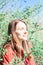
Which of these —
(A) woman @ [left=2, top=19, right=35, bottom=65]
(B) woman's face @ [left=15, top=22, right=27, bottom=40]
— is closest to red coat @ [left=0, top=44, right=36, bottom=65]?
(A) woman @ [left=2, top=19, right=35, bottom=65]

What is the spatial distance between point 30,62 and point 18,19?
0.58 m

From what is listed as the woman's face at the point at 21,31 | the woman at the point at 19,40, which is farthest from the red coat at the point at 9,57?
the woman's face at the point at 21,31

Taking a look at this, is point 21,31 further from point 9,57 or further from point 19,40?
point 9,57

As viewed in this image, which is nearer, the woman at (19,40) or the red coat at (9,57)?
the red coat at (9,57)

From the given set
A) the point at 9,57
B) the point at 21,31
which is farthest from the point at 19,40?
the point at 9,57

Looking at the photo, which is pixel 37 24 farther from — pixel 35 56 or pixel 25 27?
pixel 35 56

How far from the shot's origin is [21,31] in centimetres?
407

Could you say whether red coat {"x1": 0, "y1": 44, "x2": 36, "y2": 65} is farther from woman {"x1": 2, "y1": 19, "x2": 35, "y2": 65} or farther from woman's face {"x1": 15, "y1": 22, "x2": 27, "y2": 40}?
woman's face {"x1": 15, "y1": 22, "x2": 27, "y2": 40}

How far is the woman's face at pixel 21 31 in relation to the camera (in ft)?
13.3

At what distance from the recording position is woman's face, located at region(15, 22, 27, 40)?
404cm

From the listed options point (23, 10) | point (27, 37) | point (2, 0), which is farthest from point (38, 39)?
point (2, 0)

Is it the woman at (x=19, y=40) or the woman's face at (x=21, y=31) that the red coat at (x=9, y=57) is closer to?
the woman at (x=19, y=40)

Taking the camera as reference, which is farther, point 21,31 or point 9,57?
point 21,31

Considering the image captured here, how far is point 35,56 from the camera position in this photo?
4.23m
